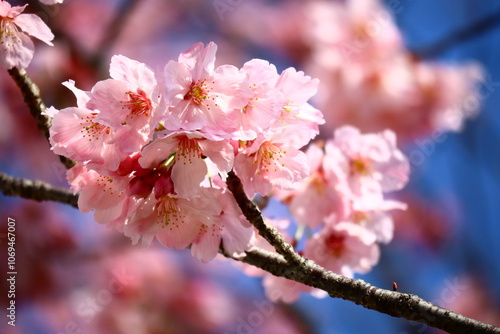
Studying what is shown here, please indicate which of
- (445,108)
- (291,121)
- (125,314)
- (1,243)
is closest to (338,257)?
(291,121)

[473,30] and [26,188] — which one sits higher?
[473,30]

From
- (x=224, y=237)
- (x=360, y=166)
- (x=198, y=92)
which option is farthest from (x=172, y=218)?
(x=360, y=166)

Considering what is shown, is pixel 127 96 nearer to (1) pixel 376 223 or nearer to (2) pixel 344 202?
(2) pixel 344 202

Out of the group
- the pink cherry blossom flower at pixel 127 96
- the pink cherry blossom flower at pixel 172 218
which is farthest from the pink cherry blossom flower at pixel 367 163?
the pink cherry blossom flower at pixel 127 96

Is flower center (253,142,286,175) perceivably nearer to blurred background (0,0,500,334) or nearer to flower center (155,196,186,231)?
flower center (155,196,186,231)

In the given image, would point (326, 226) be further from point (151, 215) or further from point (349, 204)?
point (151, 215)

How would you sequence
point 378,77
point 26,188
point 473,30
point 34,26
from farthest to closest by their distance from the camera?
point 378,77
point 473,30
point 26,188
point 34,26
